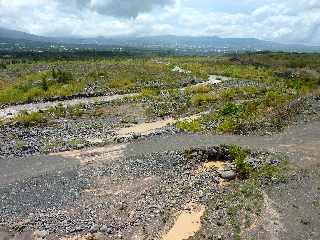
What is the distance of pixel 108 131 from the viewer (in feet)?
129

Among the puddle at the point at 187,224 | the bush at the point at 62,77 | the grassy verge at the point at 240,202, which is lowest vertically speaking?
the bush at the point at 62,77

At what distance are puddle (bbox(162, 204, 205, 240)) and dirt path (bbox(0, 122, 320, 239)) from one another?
0.64 ft

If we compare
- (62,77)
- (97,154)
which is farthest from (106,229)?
(62,77)

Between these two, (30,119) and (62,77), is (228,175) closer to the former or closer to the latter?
(30,119)

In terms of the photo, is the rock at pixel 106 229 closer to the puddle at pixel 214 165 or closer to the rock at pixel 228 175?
the rock at pixel 228 175

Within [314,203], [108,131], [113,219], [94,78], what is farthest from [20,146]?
[94,78]

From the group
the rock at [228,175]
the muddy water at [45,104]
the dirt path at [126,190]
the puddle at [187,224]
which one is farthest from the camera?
the muddy water at [45,104]

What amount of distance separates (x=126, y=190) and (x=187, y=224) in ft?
16.2

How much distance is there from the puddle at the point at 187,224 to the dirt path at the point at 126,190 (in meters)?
0.20

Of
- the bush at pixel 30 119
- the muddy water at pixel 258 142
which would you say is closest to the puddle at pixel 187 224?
the muddy water at pixel 258 142

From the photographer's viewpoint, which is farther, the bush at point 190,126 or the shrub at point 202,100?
the shrub at point 202,100

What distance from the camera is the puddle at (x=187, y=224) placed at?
2109 cm

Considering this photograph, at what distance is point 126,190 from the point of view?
25828mm

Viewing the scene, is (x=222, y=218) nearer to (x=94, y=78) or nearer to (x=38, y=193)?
(x=38, y=193)
